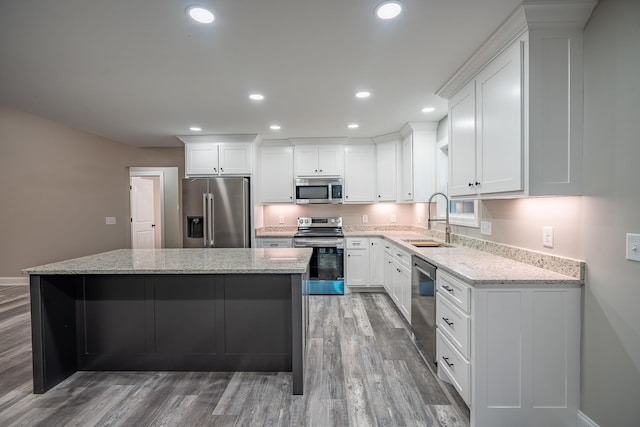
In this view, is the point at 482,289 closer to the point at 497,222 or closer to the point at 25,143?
the point at 497,222

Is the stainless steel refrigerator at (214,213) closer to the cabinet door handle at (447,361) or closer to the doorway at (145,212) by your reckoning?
the doorway at (145,212)

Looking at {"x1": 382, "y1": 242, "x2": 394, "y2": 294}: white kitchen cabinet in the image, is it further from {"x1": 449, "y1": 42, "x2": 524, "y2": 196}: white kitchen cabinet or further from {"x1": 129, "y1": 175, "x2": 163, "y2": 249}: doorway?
{"x1": 129, "y1": 175, "x2": 163, "y2": 249}: doorway

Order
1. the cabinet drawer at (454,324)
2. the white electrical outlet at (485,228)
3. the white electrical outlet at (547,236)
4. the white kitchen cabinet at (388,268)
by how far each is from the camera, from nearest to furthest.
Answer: the cabinet drawer at (454,324) → the white electrical outlet at (547,236) → the white electrical outlet at (485,228) → the white kitchen cabinet at (388,268)

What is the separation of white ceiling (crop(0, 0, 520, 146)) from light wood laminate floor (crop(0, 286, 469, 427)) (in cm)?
237

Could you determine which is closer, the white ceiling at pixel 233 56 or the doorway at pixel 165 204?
the white ceiling at pixel 233 56

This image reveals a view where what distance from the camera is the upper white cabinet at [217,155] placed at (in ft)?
14.0

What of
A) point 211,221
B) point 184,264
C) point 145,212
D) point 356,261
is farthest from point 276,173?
point 145,212

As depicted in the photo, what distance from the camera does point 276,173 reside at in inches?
179

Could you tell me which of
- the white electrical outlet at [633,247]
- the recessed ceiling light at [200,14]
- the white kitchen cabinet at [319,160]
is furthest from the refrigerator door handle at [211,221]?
the white electrical outlet at [633,247]

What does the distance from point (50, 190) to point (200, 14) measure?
15.2 feet

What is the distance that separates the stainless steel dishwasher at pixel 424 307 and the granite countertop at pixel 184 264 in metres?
0.96

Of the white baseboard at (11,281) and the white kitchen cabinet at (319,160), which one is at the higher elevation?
the white kitchen cabinet at (319,160)

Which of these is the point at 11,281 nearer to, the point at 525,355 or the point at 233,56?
the point at 233,56

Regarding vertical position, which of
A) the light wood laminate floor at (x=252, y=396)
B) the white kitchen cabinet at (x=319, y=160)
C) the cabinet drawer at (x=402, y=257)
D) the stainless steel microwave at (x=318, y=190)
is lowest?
the light wood laminate floor at (x=252, y=396)
